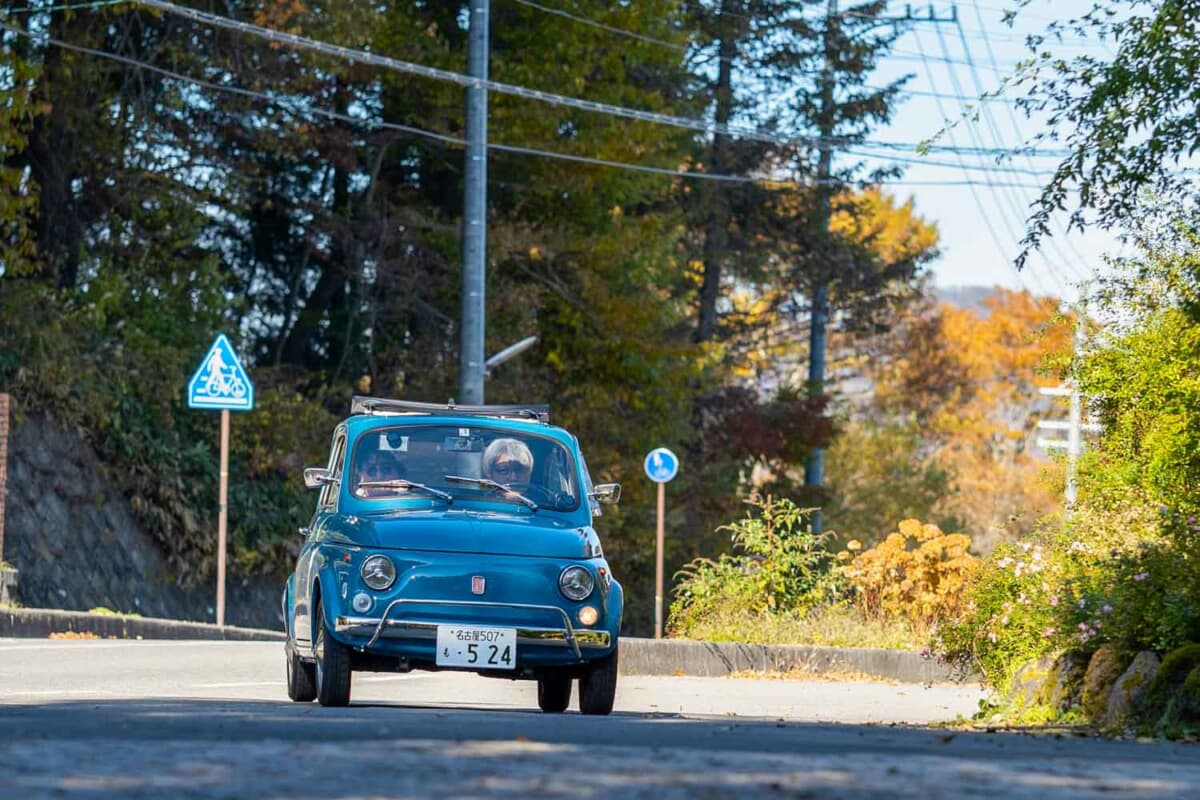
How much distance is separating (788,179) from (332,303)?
53.6 feet

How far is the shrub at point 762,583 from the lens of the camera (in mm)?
22594

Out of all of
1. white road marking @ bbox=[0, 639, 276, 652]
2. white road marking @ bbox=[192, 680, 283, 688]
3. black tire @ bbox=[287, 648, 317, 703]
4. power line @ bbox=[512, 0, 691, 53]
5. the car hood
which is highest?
power line @ bbox=[512, 0, 691, 53]

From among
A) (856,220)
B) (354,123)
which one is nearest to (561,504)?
(354,123)

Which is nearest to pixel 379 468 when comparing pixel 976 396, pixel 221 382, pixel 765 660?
pixel 765 660

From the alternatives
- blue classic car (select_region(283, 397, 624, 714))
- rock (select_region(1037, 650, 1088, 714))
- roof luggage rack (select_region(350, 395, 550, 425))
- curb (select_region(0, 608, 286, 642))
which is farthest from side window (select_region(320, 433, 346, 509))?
curb (select_region(0, 608, 286, 642))

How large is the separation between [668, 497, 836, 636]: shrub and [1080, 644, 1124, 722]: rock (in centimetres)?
953

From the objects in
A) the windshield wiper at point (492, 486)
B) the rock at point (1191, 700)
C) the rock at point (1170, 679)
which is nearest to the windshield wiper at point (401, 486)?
the windshield wiper at point (492, 486)

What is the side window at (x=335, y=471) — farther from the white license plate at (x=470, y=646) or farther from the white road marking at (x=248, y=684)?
the white road marking at (x=248, y=684)

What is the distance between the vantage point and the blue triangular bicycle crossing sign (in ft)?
82.2

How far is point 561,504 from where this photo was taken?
13.8 m

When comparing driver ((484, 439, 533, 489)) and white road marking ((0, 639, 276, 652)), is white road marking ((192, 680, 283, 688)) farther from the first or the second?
driver ((484, 439, 533, 489))

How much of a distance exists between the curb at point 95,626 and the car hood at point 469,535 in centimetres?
1113

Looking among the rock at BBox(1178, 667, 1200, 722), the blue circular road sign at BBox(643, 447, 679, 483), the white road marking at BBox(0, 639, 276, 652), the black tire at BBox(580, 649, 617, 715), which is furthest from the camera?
the blue circular road sign at BBox(643, 447, 679, 483)

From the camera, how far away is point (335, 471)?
14078 mm
